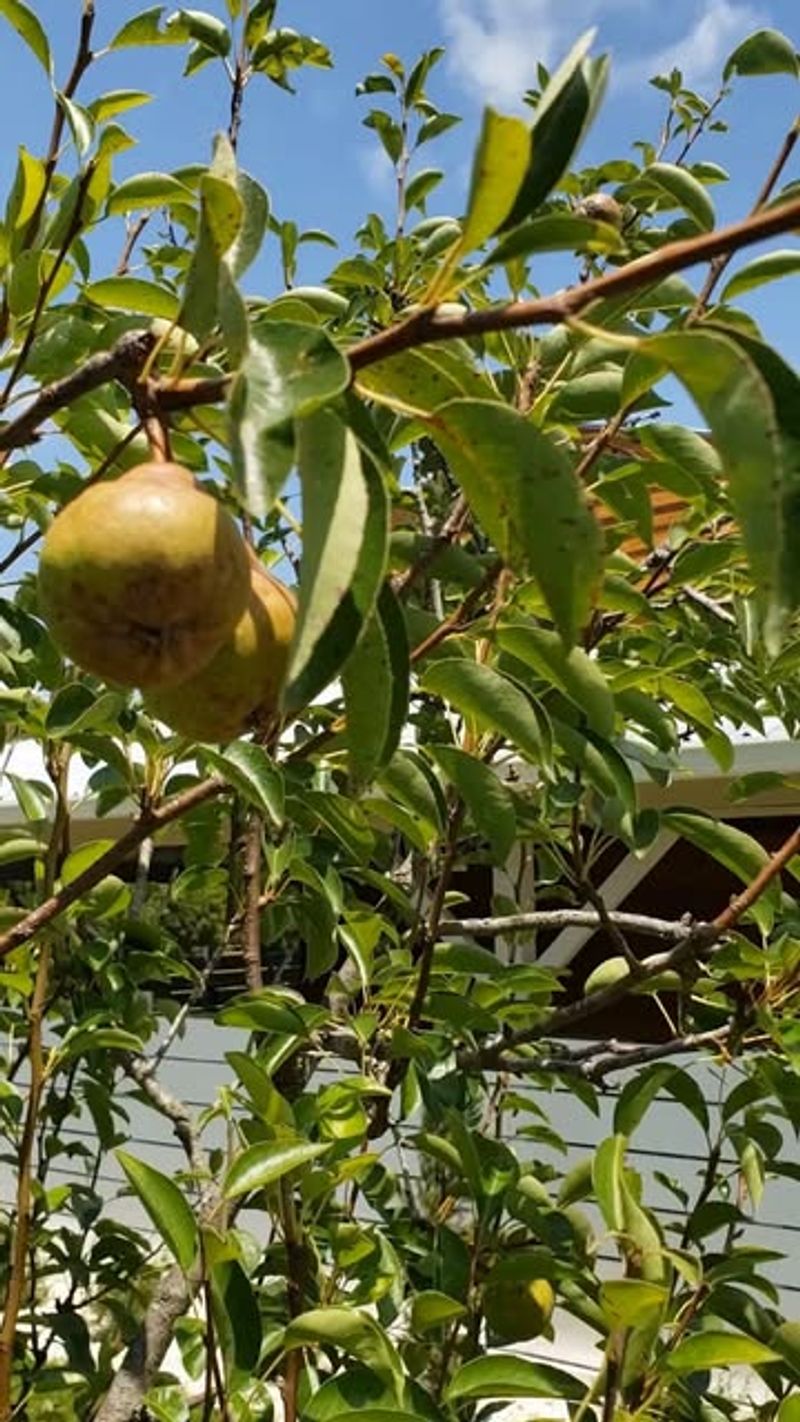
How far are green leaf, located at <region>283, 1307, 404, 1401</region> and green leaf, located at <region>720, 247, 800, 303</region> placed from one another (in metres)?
1.05

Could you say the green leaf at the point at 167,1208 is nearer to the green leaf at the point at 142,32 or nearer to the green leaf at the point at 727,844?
the green leaf at the point at 727,844

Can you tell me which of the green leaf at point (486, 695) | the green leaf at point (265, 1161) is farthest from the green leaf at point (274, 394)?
the green leaf at point (265, 1161)

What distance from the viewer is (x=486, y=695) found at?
1390 mm

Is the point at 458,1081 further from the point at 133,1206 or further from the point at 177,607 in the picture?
the point at 133,1206

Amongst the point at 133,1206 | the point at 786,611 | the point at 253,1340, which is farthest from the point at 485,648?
the point at 133,1206

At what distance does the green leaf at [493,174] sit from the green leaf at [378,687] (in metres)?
0.21

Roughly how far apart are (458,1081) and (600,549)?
1420mm

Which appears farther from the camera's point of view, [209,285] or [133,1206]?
[133,1206]

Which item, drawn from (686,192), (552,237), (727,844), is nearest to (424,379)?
(552,237)

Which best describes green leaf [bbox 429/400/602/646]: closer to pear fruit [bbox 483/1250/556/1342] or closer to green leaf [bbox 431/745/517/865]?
green leaf [bbox 431/745/517/865]

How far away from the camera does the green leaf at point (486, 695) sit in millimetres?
1376

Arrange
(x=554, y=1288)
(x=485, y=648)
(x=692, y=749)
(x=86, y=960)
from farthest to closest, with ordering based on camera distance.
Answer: (x=692, y=749) → (x=86, y=960) → (x=554, y=1288) → (x=485, y=648)

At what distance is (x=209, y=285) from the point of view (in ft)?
2.82

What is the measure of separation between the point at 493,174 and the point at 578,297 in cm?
8
